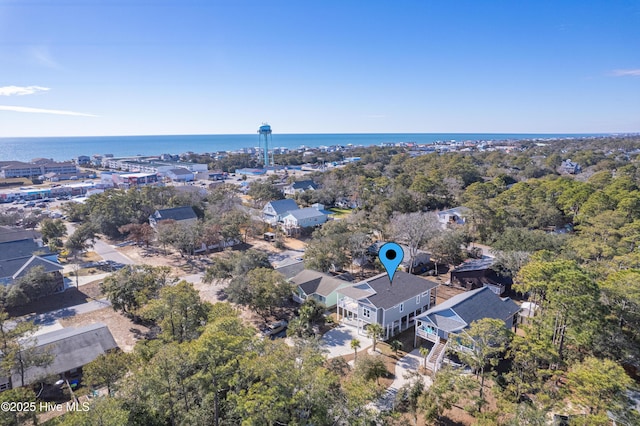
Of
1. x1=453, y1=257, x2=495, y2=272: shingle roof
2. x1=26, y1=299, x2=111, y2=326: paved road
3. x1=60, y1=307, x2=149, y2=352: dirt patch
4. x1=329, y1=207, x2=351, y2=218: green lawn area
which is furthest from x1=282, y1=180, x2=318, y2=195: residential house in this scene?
x1=60, y1=307, x2=149, y2=352: dirt patch

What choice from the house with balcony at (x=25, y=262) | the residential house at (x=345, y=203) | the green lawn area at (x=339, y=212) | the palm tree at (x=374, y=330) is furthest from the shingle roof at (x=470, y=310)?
the residential house at (x=345, y=203)

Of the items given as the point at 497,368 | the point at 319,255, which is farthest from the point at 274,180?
the point at 497,368

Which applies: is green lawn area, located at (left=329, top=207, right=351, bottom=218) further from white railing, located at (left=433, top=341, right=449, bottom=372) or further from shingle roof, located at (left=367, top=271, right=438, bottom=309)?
white railing, located at (left=433, top=341, right=449, bottom=372)

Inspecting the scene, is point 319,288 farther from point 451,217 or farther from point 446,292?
point 451,217

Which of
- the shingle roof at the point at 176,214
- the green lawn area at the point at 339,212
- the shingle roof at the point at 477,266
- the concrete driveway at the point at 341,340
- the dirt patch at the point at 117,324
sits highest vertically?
the shingle roof at the point at 176,214

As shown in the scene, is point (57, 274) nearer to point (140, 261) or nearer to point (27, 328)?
point (140, 261)

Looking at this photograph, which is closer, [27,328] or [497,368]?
[27,328]

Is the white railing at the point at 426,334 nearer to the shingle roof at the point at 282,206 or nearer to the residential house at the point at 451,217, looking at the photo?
the residential house at the point at 451,217
